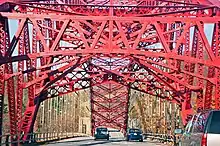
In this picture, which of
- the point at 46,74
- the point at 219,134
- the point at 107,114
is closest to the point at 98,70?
the point at 46,74

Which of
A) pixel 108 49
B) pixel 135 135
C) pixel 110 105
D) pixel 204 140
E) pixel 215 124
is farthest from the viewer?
pixel 110 105

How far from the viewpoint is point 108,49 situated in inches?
1022

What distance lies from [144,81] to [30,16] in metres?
22.7

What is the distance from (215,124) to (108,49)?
14.0 meters

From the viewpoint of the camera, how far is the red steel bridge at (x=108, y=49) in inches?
1008

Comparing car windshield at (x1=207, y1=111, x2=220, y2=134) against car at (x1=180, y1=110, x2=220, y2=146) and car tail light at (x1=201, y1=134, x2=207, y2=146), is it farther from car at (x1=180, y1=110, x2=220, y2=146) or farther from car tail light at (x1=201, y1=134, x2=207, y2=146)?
car tail light at (x1=201, y1=134, x2=207, y2=146)

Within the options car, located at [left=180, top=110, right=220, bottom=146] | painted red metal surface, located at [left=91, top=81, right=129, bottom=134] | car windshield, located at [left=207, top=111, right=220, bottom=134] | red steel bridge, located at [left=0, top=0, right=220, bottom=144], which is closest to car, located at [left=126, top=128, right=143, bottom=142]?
red steel bridge, located at [left=0, top=0, right=220, bottom=144]

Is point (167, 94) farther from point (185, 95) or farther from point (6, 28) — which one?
point (6, 28)

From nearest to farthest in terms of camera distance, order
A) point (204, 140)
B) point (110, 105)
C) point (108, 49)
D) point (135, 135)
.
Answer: point (204, 140), point (108, 49), point (135, 135), point (110, 105)

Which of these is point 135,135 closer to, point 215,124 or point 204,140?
point 215,124

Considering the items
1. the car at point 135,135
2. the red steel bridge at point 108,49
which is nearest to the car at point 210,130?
the red steel bridge at point 108,49

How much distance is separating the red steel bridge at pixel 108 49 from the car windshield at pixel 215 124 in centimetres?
599

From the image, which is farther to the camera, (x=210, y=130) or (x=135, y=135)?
(x=135, y=135)

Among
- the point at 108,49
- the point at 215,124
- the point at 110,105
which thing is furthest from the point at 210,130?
the point at 110,105
